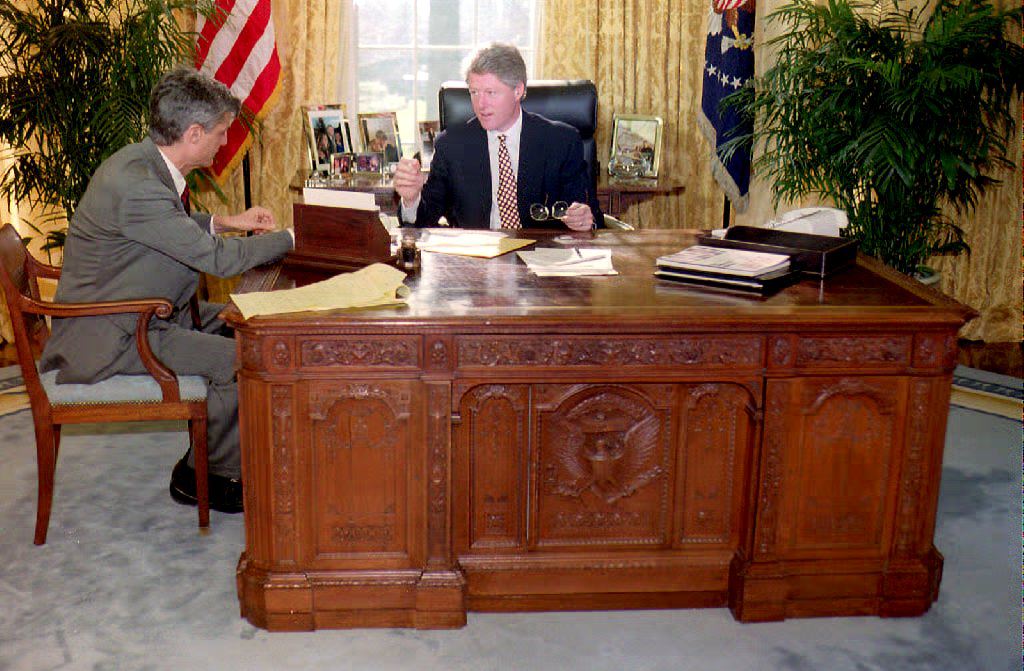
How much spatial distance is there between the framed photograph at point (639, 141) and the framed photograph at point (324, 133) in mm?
1344

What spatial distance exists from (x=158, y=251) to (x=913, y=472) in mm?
2180

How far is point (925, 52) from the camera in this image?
3.97 meters

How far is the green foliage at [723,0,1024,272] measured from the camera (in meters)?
3.98

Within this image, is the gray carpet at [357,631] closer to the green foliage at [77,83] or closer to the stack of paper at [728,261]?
the stack of paper at [728,261]

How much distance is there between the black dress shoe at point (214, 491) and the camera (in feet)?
11.3

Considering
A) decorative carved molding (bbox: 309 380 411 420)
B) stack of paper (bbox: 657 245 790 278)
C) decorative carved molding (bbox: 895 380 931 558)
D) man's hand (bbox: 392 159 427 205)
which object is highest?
man's hand (bbox: 392 159 427 205)

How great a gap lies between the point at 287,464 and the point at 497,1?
3.66m

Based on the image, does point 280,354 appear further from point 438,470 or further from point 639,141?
point 639,141

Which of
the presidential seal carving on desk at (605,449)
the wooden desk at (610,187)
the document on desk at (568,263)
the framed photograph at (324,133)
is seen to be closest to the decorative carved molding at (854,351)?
the presidential seal carving on desk at (605,449)

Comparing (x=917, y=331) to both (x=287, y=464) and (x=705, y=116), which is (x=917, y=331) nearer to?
(x=287, y=464)

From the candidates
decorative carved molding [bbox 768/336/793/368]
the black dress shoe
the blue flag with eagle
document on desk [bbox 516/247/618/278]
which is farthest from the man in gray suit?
the blue flag with eagle

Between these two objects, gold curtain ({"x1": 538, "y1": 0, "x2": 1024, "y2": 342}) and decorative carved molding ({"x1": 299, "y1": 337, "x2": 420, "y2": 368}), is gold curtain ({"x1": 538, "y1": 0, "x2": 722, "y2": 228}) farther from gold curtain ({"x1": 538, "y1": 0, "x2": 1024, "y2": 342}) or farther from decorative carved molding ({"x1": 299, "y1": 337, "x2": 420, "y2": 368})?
decorative carved molding ({"x1": 299, "y1": 337, "x2": 420, "y2": 368})

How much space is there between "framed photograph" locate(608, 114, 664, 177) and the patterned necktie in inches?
59.6

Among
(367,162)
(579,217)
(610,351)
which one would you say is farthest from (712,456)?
(367,162)
